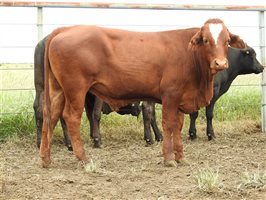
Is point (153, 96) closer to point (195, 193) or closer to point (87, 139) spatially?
point (195, 193)

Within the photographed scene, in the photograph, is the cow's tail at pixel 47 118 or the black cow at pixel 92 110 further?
the black cow at pixel 92 110

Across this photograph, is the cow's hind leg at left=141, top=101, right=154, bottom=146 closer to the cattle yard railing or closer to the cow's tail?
the cattle yard railing

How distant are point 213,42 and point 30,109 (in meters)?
4.15

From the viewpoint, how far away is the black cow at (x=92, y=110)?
8.06 metres

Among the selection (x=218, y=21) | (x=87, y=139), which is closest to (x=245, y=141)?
(x=87, y=139)

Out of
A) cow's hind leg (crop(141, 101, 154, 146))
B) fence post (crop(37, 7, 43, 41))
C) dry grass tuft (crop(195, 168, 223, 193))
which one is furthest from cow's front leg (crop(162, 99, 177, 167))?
fence post (crop(37, 7, 43, 41))

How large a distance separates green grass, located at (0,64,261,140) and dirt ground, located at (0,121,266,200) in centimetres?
45

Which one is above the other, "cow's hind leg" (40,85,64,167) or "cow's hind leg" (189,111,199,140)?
"cow's hind leg" (40,85,64,167)

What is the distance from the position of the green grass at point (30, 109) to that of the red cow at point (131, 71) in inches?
100.0

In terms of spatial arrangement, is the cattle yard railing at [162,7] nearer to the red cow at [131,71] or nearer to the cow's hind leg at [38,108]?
the cow's hind leg at [38,108]

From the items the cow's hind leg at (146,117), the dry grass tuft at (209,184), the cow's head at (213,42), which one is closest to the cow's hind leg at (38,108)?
the cow's hind leg at (146,117)

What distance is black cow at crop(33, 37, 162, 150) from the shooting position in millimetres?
8062

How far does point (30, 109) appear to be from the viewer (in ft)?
31.2

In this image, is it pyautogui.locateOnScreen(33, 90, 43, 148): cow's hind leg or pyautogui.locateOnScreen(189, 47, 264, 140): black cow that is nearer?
pyautogui.locateOnScreen(33, 90, 43, 148): cow's hind leg
